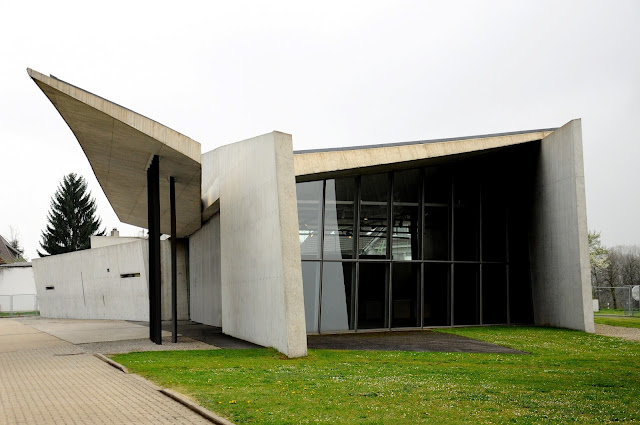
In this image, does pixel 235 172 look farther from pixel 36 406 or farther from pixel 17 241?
pixel 17 241

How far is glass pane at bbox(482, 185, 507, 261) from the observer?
26.2 meters

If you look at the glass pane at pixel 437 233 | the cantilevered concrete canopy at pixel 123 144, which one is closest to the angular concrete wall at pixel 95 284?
the cantilevered concrete canopy at pixel 123 144

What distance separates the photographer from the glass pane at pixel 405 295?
24078 millimetres

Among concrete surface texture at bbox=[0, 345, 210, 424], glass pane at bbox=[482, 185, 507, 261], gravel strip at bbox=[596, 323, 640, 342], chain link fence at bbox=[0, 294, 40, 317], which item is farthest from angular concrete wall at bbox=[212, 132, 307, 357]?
chain link fence at bbox=[0, 294, 40, 317]

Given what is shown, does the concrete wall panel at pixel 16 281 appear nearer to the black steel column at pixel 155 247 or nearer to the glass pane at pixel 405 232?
the black steel column at pixel 155 247

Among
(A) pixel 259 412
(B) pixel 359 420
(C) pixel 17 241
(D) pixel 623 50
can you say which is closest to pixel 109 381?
(A) pixel 259 412

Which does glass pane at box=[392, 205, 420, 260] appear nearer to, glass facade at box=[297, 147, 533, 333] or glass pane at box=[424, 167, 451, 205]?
glass facade at box=[297, 147, 533, 333]

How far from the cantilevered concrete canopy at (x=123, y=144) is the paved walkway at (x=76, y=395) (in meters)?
5.94

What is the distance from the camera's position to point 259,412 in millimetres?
9172

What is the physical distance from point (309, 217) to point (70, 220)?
61592mm

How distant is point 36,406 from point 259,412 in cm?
384

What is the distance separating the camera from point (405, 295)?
79.7 feet

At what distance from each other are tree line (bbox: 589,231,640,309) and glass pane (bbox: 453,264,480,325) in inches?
1148

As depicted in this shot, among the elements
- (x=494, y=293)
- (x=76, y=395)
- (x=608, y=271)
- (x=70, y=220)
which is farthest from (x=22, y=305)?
(x=608, y=271)
